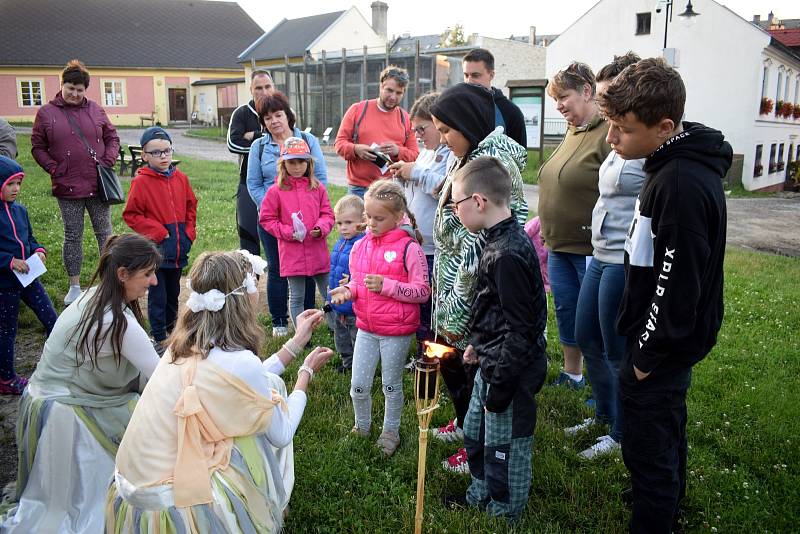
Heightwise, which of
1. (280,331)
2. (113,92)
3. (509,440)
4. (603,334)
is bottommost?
(280,331)

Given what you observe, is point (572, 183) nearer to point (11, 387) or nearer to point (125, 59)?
point (11, 387)

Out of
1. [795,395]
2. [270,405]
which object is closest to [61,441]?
[270,405]

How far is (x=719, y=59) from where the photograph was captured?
2425 cm

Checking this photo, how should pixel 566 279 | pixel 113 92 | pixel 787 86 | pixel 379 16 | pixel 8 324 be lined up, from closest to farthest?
pixel 566 279, pixel 8 324, pixel 787 86, pixel 113 92, pixel 379 16

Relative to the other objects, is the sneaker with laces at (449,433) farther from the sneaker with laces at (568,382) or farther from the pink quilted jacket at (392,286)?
the sneaker with laces at (568,382)

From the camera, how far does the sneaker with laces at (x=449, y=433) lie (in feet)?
12.8

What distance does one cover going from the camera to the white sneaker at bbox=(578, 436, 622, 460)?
3732 mm

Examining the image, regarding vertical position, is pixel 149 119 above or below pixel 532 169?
above

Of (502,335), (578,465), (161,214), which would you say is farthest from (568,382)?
(161,214)

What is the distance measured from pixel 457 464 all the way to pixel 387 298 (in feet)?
3.45

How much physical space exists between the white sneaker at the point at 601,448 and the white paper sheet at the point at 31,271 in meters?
4.09

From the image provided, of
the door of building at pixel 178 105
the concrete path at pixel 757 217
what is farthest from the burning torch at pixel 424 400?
the door of building at pixel 178 105

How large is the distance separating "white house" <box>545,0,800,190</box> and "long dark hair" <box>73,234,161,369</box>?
74.7 feet

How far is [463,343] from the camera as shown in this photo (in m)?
3.41
